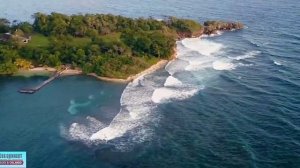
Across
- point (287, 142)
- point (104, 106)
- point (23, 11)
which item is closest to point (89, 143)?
point (104, 106)

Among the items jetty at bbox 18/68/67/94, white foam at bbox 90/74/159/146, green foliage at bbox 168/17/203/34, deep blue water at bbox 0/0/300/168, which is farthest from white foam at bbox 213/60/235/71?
jetty at bbox 18/68/67/94

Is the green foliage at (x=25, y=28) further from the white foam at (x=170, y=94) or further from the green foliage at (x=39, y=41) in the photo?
the white foam at (x=170, y=94)

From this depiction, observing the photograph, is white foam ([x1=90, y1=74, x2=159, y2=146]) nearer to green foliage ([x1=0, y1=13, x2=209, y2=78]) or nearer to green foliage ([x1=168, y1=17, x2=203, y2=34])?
green foliage ([x1=0, y1=13, x2=209, y2=78])

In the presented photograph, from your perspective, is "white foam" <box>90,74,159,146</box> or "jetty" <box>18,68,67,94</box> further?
"jetty" <box>18,68,67,94</box>

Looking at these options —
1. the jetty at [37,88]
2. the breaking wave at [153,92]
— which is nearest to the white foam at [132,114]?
the breaking wave at [153,92]

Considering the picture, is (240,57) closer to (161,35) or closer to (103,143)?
(161,35)

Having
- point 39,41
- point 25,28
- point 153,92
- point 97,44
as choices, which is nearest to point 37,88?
point 97,44
